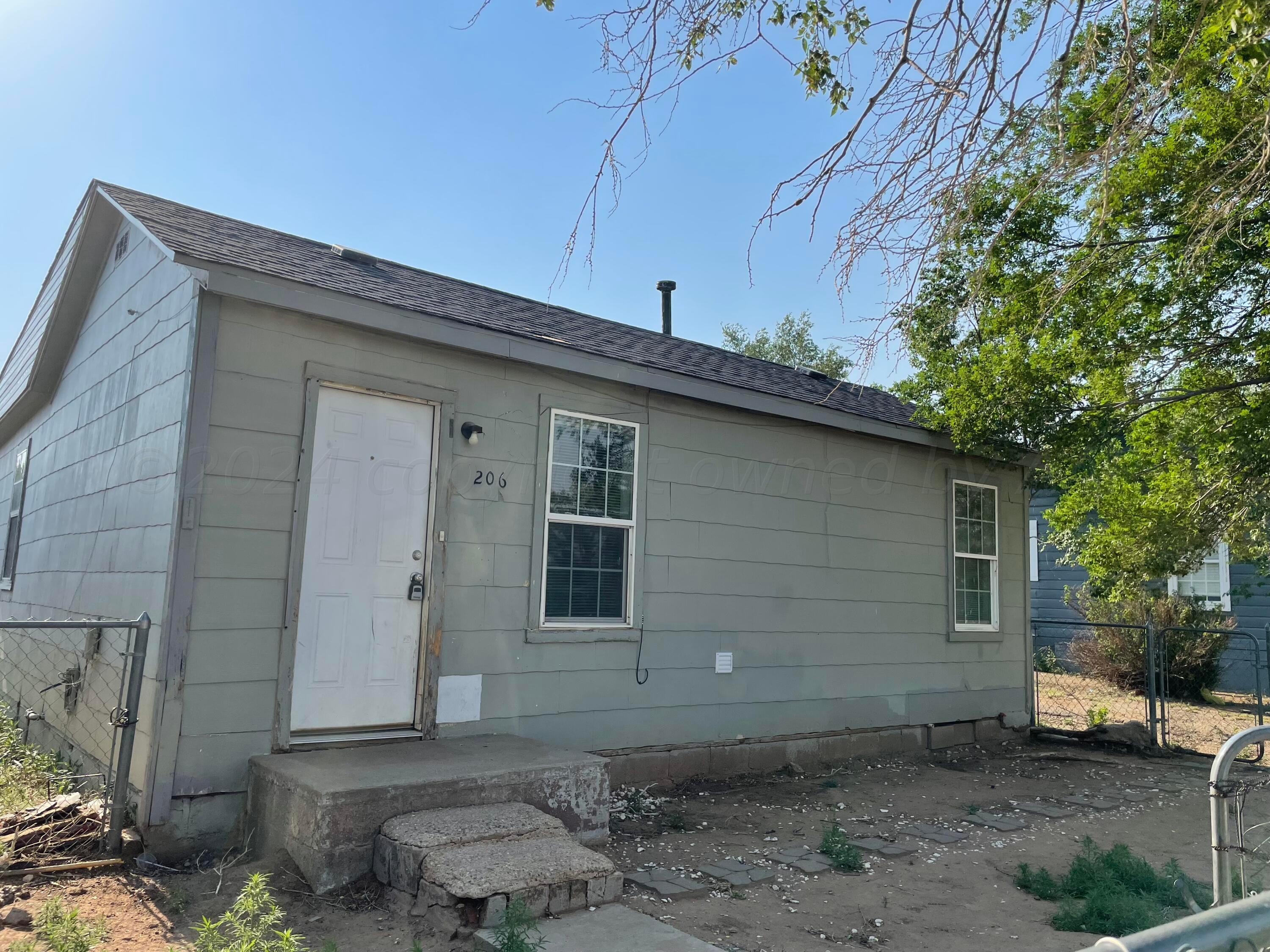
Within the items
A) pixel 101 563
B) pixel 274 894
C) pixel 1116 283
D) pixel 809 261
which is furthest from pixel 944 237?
pixel 101 563

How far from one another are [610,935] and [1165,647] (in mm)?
12047

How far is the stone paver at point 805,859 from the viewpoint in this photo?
489 cm

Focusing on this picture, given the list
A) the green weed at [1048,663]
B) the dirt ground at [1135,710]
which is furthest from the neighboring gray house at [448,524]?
the green weed at [1048,663]

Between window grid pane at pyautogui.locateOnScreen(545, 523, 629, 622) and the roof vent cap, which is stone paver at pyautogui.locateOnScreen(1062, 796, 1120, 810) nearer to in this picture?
window grid pane at pyautogui.locateOnScreen(545, 523, 629, 622)

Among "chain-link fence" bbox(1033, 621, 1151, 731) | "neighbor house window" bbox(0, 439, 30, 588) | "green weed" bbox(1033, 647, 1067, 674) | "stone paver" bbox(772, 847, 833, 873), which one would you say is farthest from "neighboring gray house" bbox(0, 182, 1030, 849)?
"green weed" bbox(1033, 647, 1067, 674)

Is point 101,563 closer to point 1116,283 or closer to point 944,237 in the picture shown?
point 944,237

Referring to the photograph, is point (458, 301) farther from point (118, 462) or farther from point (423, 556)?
point (118, 462)

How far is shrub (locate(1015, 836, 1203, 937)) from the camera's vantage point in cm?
398

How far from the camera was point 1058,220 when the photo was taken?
8.42 metres

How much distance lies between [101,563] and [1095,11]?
6.70 m

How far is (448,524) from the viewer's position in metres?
5.73

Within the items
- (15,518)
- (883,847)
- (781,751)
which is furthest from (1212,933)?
(15,518)

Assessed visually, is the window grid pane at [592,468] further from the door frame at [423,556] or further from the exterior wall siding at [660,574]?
the door frame at [423,556]

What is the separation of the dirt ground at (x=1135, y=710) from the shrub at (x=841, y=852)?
614cm
